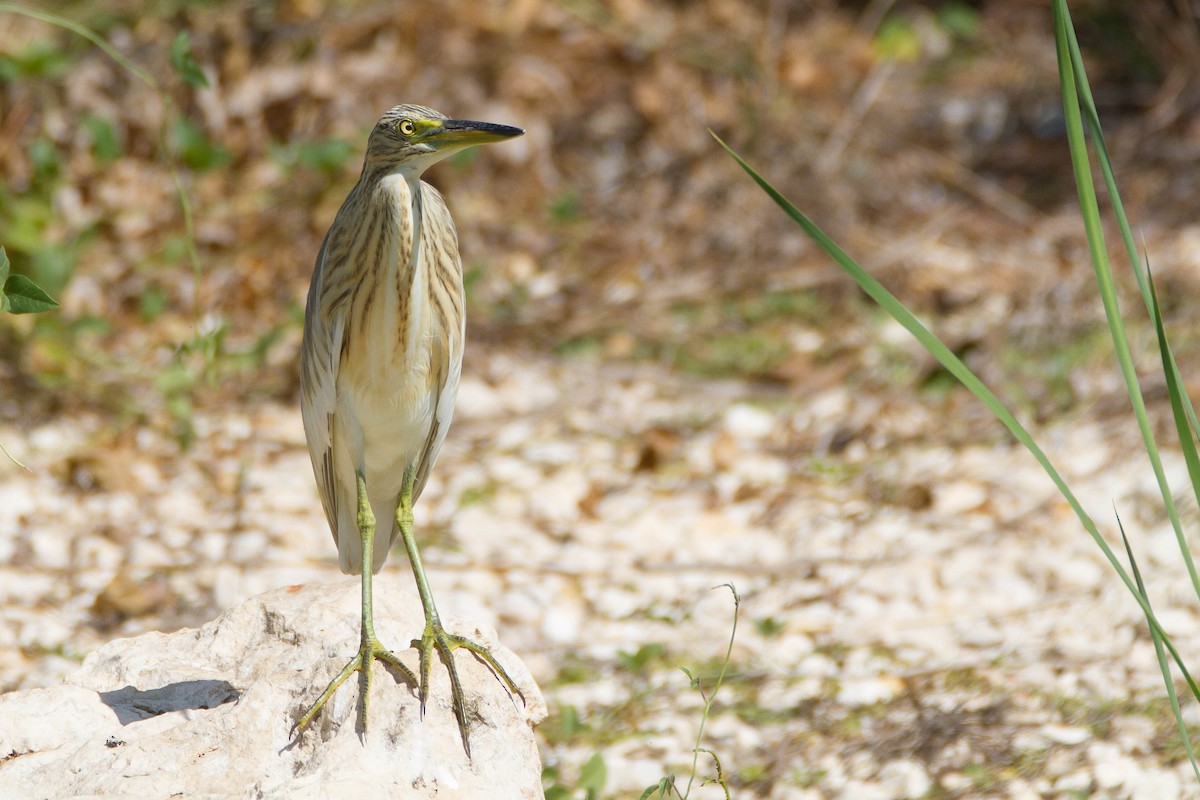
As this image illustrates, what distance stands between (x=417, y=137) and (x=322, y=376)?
2.21 ft

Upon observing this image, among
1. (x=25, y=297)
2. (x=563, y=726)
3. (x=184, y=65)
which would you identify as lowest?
(x=563, y=726)

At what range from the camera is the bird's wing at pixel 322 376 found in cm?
310

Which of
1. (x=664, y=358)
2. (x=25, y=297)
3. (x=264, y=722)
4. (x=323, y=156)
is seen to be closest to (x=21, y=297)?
(x=25, y=297)

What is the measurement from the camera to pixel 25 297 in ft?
8.82

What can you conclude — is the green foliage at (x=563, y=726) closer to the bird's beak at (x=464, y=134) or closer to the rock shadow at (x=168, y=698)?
the rock shadow at (x=168, y=698)

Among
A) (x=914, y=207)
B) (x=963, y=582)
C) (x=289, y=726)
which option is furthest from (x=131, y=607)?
(x=914, y=207)

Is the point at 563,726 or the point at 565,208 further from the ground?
the point at 565,208

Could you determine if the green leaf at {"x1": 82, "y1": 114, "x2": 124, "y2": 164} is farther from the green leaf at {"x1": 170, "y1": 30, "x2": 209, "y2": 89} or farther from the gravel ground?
the green leaf at {"x1": 170, "y1": 30, "x2": 209, "y2": 89}

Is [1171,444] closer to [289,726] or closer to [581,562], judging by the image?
[581,562]

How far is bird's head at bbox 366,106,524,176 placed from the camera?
111 inches

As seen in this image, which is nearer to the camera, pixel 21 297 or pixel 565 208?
pixel 21 297

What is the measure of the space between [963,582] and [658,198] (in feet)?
11.4

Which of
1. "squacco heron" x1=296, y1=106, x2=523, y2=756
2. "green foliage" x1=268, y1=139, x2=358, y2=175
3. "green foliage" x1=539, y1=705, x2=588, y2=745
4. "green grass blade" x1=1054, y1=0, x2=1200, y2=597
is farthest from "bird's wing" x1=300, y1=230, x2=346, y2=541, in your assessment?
"green foliage" x1=268, y1=139, x2=358, y2=175

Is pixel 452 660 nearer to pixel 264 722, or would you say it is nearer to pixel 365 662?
pixel 365 662
